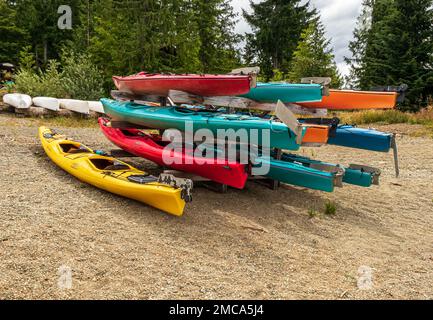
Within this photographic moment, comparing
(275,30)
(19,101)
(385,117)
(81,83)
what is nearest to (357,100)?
(385,117)

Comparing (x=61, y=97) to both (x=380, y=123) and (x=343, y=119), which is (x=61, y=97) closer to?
(x=343, y=119)

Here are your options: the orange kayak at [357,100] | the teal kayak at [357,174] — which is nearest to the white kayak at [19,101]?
the orange kayak at [357,100]

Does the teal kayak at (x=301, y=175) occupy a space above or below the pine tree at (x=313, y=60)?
below

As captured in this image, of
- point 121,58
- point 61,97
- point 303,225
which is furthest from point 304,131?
point 121,58

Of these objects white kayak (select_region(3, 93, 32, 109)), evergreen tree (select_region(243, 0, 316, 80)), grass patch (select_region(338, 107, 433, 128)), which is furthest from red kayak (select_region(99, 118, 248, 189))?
evergreen tree (select_region(243, 0, 316, 80))

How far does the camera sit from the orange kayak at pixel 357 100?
552 centimetres

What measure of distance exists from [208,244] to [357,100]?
379 centimetres

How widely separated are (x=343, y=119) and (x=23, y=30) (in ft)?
91.9

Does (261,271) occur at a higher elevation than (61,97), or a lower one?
lower

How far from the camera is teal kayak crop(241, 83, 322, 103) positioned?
4.86 m

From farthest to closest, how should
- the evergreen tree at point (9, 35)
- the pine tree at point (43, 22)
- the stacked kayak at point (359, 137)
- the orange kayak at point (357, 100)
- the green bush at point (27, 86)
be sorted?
the pine tree at point (43, 22) → the evergreen tree at point (9, 35) → the green bush at point (27, 86) → the orange kayak at point (357, 100) → the stacked kayak at point (359, 137)

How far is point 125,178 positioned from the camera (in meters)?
4.33

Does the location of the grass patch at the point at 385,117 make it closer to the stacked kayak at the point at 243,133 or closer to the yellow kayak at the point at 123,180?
the stacked kayak at the point at 243,133

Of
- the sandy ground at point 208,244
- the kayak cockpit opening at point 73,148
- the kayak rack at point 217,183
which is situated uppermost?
the kayak cockpit opening at point 73,148
